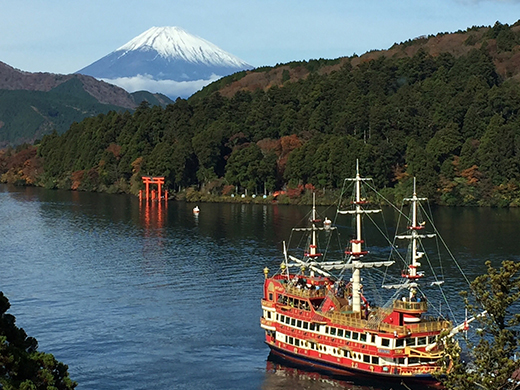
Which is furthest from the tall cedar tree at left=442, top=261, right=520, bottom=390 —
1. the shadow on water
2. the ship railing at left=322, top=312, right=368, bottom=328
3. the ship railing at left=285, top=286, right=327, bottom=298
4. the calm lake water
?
the ship railing at left=285, top=286, right=327, bottom=298

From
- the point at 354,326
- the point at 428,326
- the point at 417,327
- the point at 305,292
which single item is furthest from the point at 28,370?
the point at 305,292

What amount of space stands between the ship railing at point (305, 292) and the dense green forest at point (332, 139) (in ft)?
260

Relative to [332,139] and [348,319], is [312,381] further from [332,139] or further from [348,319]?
[332,139]

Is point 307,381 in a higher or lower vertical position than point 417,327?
lower

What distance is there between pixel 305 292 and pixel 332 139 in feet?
288

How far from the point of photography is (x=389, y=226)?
330 ft

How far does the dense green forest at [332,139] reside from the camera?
422 feet

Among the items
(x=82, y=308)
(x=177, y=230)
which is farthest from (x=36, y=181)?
(x=82, y=308)

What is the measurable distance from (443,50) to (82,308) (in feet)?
467

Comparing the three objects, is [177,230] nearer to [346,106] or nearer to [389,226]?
[389,226]

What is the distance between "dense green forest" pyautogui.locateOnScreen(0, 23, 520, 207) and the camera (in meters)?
129

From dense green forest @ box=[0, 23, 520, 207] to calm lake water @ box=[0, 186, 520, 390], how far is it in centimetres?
1105

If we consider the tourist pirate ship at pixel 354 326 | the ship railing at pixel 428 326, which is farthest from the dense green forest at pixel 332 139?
the ship railing at pixel 428 326

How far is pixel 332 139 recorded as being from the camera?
135125 millimetres
